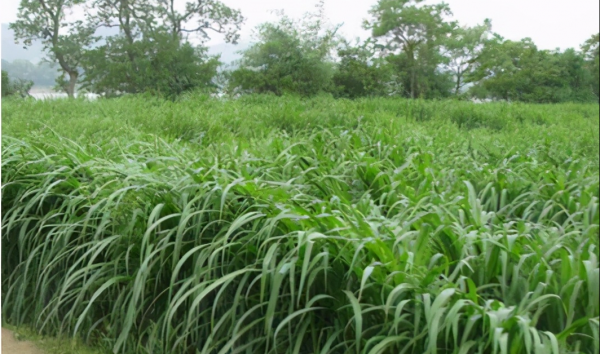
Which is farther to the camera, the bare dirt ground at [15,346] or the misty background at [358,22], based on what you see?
the bare dirt ground at [15,346]

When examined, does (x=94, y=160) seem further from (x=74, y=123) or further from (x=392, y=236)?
(x=392, y=236)

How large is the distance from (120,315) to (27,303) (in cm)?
54

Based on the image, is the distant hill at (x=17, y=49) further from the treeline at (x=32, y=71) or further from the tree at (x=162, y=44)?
the tree at (x=162, y=44)

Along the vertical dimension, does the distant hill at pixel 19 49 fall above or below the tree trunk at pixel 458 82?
above

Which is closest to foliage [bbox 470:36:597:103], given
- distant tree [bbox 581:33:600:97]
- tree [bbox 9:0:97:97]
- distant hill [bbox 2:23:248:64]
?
distant tree [bbox 581:33:600:97]

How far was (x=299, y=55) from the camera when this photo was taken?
3.22m

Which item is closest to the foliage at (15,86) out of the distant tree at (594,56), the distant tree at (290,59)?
the distant tree at (290,59)

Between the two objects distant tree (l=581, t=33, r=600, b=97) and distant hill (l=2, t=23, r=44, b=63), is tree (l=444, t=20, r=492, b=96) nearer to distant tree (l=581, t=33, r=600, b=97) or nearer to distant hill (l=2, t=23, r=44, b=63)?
distant tree (l=581, t=33, r=600, b=97)

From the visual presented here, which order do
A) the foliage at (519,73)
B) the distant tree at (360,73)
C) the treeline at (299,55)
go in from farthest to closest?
the distant tree at (360,73) → the treeline at (299,55) → the foliage at (519,73)

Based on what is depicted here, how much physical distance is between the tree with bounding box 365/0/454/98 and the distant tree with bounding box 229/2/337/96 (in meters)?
0.43

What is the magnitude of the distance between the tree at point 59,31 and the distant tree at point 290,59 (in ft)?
3.19

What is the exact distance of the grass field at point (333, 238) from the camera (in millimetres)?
1364

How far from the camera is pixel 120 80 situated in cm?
375

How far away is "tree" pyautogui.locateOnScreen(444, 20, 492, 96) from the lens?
2279 millimetres
